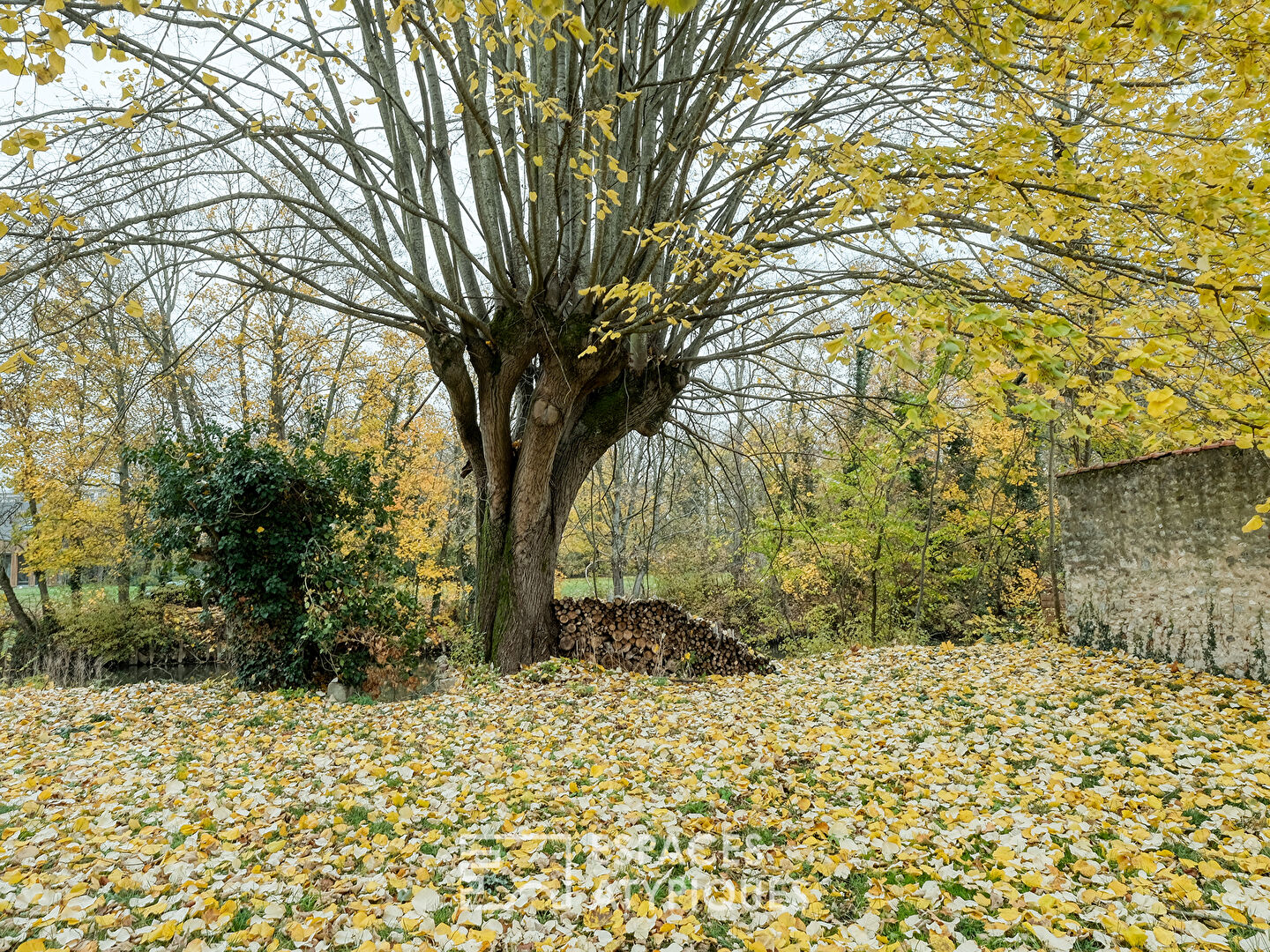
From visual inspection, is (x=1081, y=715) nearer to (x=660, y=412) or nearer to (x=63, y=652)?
(x=660, y=412)

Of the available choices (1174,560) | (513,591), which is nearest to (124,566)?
(513,591)

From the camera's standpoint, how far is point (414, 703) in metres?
5.53

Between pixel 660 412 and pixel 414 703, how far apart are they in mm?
3638

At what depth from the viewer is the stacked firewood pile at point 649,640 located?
274 inches

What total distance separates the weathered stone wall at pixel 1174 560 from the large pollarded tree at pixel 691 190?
1.60 metres

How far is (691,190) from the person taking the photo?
20.9 ft

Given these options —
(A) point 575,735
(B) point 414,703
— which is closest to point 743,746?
(A) point 575,735

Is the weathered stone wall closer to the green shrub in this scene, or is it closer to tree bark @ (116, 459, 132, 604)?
tree bark @ (116, 459, 132, 604)

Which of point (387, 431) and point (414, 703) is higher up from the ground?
point (387, 431)

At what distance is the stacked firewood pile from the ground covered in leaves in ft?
6.12

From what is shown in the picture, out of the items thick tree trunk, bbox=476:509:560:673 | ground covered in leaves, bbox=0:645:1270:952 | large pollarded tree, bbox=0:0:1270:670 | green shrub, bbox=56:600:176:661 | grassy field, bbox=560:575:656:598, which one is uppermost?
large pollarded tree, bbox=0:0:1270:670

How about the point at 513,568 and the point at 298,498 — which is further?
the point at 298,498

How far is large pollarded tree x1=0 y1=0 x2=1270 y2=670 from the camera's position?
7.61ft

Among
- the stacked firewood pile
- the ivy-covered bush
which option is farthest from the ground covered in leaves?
the stacked firewood pile
